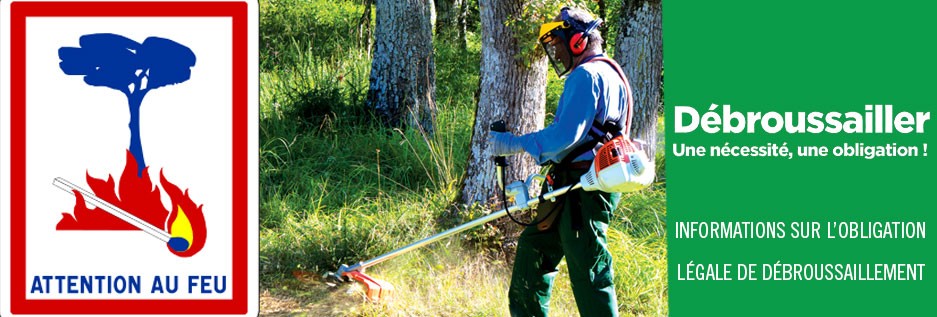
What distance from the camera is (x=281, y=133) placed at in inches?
344

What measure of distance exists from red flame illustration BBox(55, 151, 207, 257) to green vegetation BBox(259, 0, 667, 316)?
3.88 ft

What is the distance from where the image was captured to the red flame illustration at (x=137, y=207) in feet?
16.2

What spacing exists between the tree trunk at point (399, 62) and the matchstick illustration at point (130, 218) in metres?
4.29

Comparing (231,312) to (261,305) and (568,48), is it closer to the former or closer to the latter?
(261,305)

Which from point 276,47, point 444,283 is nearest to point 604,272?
point 444,283

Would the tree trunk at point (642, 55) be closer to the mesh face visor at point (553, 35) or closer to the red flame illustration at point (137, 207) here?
the mesh face visor at point (553, 35)

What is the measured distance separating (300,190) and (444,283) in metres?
2.05

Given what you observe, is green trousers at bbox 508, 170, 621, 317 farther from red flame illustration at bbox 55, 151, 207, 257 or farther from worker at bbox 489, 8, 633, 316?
red flame illustration at bbox 55, 151, 207, 257

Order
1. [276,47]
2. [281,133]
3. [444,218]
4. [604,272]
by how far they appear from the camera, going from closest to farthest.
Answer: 1. [604,272]
2. [444,218]
3. [281,133]
4. [276,47]

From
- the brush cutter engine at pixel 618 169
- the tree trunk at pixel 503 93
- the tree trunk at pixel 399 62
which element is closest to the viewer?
the brush cutter engine at pixel 618 169

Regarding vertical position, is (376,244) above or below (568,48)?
below

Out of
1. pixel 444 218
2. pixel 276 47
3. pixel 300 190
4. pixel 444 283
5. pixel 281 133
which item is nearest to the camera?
pixel 444 283

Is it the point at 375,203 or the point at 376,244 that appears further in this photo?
the point at 375,203

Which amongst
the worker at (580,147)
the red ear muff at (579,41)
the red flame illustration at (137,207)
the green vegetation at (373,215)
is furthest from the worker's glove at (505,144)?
the red flame illustration at (137,207)
